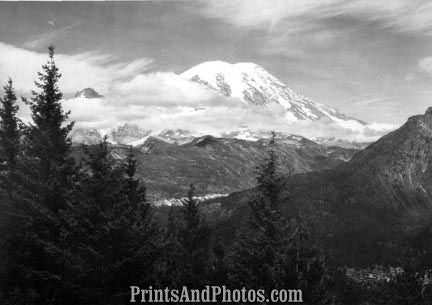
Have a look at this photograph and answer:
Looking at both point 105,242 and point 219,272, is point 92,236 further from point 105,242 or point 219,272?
point 219,272

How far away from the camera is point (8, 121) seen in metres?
50.0

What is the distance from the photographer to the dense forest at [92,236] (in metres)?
31.5

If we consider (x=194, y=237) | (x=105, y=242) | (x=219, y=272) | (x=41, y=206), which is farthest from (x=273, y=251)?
(x=194, y=237)

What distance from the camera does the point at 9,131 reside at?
49719 mm

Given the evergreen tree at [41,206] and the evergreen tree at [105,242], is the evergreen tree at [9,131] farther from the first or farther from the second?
the evergreen tree at [105,242]

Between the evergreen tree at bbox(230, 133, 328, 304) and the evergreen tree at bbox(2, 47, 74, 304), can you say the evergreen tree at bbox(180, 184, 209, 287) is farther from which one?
the evergreen tree at bbox(2, 47, 74, 304)

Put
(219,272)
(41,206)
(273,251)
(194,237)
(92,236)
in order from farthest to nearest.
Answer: (194,237) → (219,272) → (273,251) → (41,206) → (92,236)

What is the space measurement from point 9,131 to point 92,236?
2364cm

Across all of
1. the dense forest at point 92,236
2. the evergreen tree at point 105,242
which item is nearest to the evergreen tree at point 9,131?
the dense forest at point 92,236

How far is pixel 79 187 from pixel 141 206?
16489 mm

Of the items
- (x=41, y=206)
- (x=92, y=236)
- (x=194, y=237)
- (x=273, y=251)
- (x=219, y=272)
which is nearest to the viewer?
(x=92, y=236)

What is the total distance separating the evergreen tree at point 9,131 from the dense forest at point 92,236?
3.9 inches

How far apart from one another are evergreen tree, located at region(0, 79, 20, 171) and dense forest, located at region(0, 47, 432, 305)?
0.33 ft

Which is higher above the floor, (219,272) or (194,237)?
(194,237)
